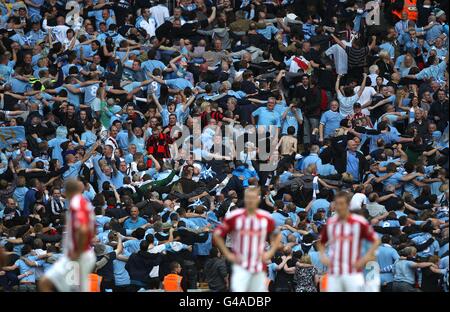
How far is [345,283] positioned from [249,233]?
1394 millimetres

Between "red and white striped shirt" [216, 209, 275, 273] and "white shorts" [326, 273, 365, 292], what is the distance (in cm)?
95

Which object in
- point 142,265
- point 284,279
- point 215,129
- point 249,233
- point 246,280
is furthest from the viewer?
point 215,129

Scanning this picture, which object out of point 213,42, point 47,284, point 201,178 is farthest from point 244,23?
point 47,284

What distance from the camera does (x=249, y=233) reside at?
1998cm

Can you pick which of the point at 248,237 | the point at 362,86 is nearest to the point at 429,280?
the point at 248,237

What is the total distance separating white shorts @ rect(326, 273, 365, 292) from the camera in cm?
1997

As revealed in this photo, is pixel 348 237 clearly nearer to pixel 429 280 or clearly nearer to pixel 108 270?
pixel 429 280

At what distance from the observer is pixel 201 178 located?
29.0 metres

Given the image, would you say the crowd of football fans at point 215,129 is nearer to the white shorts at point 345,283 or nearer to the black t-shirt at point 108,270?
the black t-shirt at point 108,270

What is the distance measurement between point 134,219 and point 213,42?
282 inches

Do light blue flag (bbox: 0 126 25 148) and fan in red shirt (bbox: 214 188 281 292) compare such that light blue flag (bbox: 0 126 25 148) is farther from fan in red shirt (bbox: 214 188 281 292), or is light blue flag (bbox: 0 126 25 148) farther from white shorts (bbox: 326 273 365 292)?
white shorts (bbox: 326 273 365 292)

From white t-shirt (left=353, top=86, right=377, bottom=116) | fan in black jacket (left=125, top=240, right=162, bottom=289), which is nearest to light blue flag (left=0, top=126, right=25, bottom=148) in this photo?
fan in black jacket (left=125, top=240, right=162, bottom=289)

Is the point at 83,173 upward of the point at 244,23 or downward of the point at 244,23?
downward

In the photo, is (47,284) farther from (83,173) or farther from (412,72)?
(412,72)
